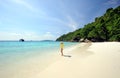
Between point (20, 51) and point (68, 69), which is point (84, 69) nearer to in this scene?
point (68, 69)

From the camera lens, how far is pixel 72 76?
4.93 m

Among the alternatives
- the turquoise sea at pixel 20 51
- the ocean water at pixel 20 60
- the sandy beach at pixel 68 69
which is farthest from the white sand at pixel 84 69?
the turquoise sea at pixel 20 51

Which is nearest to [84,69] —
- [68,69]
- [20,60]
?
[68,69]

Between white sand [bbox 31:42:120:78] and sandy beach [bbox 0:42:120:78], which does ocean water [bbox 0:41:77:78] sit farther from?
white sand [bbox 31:42:120:78]

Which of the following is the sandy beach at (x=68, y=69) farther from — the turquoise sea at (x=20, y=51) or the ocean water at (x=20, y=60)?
the turquoise sea at (x=20, y=51)

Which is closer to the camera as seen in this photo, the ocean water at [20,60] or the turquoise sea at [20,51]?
the ocean water at [20,60]

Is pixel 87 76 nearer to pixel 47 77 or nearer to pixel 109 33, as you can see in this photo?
pixel 47 77

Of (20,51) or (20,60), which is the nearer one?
(20,60)

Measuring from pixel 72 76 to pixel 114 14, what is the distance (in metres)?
99.4

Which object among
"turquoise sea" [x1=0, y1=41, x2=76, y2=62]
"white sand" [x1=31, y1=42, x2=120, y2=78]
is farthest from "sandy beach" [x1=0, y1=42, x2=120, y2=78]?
"turquoise sea" [x1=0, y1=41, x2=76, y2=62]

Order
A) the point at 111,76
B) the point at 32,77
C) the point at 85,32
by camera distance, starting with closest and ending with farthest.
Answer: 1. the point at 111,76
2. the point at 32,77
3. the point at 85,32

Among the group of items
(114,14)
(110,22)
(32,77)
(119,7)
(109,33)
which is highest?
(119,7)

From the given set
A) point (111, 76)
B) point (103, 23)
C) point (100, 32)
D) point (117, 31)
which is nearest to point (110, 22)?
point (103, 23)

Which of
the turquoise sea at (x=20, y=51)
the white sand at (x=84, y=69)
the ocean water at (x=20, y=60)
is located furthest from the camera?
the turquoise sea at (x=20, y=51)
